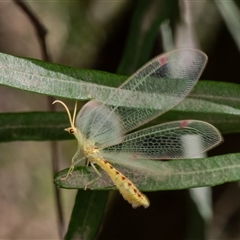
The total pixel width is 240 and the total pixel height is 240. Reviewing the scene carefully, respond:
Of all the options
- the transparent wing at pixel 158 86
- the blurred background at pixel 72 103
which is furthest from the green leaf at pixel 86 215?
the blurred background at pixel 72 103

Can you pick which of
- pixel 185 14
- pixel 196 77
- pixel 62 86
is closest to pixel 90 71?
pixel 62 86

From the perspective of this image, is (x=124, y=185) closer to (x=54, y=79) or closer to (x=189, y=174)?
(x=189, y=174)

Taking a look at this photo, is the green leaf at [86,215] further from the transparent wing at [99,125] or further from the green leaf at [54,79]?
the green leaf at [54,79]

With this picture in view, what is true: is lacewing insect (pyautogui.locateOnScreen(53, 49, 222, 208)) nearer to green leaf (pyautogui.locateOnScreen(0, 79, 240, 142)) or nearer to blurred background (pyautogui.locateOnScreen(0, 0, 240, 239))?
green leaf (pyautogui.locateOnScreen(0, 79, 240, 142))

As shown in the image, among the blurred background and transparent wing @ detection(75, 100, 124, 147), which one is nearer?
transparent wing @ detection(75, 100, 124, 147)

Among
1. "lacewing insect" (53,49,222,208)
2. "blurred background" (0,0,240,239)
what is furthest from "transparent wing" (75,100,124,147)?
"blurred background" (0,0,240,239)

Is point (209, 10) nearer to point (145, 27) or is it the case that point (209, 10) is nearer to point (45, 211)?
point (145, 27)
